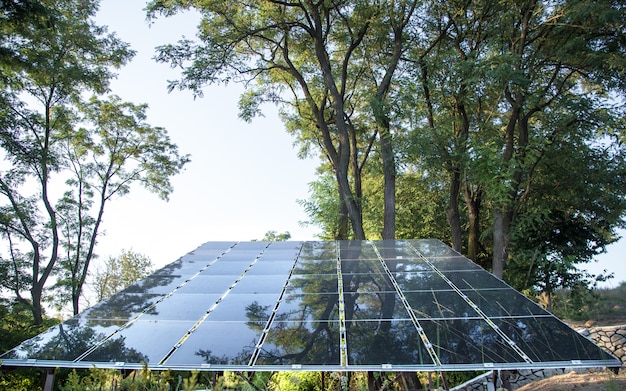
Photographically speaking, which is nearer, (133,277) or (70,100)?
(70,100)

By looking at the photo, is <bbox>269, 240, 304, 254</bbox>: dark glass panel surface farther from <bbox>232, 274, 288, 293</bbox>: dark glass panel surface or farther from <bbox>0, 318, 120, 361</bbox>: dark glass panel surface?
<bbox>0, 318, 120, 361</bbox>: dark glass panel surface

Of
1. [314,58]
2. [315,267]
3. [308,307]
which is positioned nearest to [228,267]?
[315,267]

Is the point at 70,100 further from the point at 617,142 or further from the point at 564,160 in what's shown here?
the point at 617,142

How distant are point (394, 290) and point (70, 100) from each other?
19.6m

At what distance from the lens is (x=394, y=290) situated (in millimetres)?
9094

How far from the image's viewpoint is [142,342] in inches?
272

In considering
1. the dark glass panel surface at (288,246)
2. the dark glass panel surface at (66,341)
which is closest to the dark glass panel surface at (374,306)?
the dark glass panel surface at (66,341)

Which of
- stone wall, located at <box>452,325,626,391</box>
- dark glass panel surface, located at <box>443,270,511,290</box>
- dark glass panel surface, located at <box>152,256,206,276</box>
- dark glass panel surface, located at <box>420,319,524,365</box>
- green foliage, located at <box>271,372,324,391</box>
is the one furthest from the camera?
green foliage, located at <box>271,372,324,391</box>

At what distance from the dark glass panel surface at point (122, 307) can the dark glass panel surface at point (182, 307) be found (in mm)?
260

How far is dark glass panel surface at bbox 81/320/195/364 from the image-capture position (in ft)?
Answer: 21.1

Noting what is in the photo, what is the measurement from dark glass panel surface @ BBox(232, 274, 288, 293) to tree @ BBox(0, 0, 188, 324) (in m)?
11.5

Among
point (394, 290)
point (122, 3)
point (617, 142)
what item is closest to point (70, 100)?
point (122, 3)

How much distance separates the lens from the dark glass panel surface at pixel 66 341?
6.56m

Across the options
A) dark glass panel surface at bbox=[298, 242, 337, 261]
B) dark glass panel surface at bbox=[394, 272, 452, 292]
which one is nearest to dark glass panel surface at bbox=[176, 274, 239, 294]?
dark glass panel surface at bbox=[298, 242, 337, 261]
